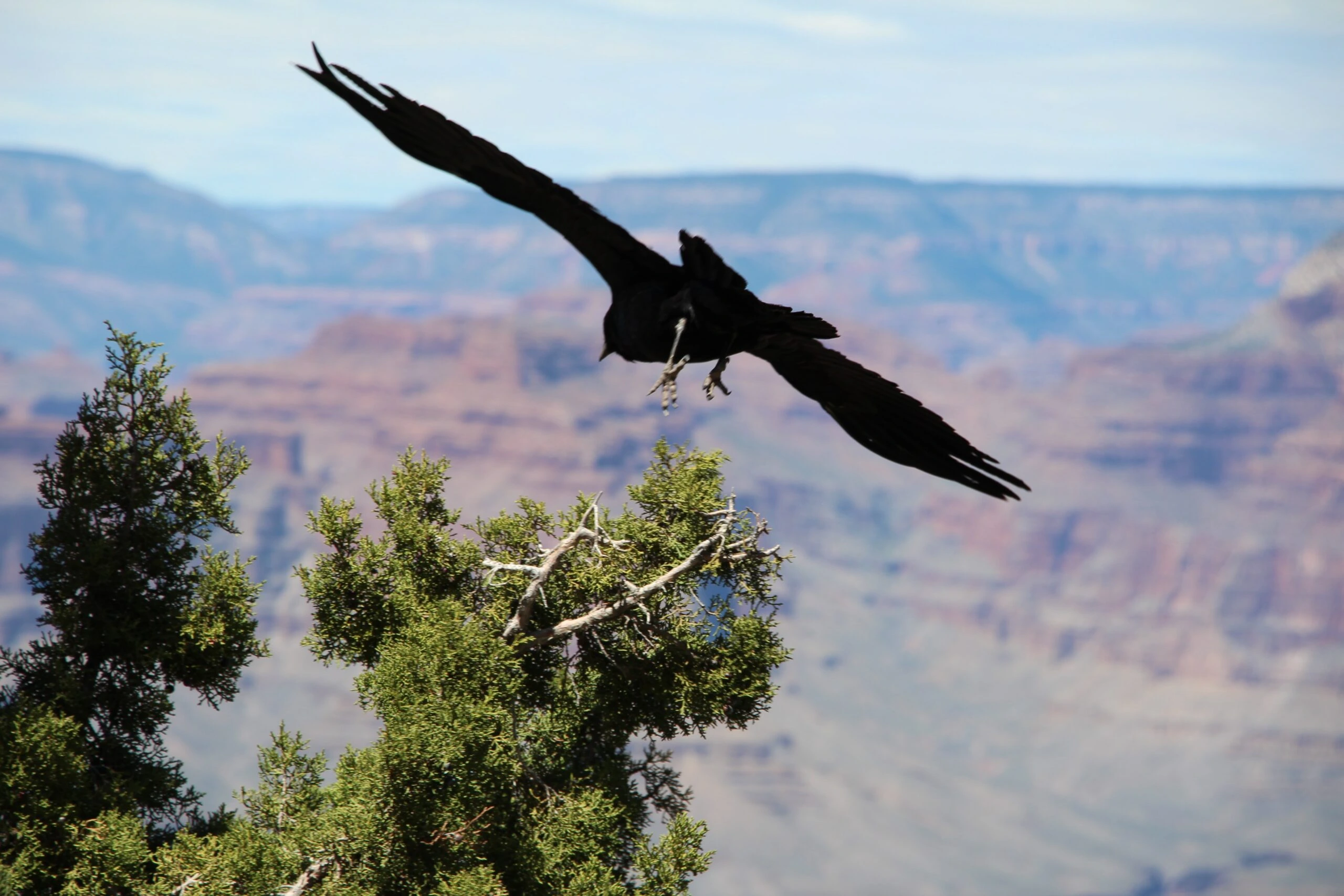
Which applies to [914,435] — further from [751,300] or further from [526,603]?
[526,603]

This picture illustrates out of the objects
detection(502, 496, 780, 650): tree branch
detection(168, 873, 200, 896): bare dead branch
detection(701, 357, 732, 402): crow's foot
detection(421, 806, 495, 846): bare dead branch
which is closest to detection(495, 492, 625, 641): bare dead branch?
detection(502, 496, 780, 650): tree branch

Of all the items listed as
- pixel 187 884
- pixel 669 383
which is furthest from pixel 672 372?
pixel 187 884

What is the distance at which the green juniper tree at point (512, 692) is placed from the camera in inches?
679

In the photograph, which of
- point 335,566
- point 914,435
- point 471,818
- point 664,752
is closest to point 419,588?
point 335,566

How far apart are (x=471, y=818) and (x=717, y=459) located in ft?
18.4

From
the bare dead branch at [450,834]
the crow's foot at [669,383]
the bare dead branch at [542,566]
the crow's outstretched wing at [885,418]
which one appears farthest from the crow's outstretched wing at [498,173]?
the bare dead branch at [450,834]

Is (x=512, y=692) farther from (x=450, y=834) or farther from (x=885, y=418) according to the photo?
(x=885, y=418)

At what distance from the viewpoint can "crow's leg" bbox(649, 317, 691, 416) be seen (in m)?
11.7

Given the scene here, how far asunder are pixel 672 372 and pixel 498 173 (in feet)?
7.74

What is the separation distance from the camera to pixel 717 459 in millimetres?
19516

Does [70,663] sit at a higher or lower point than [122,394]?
lower

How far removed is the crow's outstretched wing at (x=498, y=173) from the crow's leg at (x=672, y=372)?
587 mm

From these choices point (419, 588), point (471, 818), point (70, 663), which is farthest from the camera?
point (70, 663)

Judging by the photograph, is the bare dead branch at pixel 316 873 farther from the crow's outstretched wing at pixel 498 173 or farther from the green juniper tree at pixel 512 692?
the crow's outstretched wing at pixel 498 173
